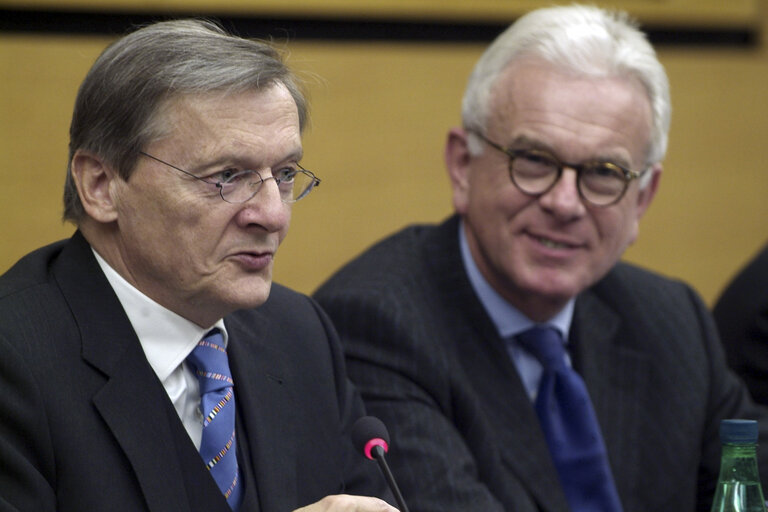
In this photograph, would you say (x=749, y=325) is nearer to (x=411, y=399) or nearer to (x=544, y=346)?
(x=544, y=346)

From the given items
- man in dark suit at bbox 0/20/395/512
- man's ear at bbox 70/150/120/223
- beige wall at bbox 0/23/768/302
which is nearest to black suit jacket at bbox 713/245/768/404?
beige wall at bbox 0/23/768/302

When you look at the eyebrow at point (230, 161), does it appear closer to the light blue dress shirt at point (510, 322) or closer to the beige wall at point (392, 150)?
the beige wall at point (392, 150)

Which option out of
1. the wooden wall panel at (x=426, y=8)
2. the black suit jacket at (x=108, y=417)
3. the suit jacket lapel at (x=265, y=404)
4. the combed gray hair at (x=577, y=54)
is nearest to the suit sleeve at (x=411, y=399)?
the black suit jacket at (x=108, y=417)

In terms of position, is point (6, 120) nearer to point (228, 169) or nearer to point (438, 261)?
point (438, 261)

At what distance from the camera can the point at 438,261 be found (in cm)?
218

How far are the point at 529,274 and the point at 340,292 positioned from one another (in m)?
0.35

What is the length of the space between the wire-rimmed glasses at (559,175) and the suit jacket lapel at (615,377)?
29cm

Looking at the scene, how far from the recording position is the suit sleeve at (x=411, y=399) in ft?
6.04

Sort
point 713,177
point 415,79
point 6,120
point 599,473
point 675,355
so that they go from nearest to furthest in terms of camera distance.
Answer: point 599,473 → point 675,355 → point 6,120 → point 415,79 → point 713,177

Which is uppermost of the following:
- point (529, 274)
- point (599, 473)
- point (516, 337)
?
point (529, 274)

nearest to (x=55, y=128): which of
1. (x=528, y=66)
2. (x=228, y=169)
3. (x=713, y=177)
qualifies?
(x=528, y=66)

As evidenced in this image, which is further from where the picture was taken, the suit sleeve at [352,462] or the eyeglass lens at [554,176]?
the eyeglass lens at [554,176]

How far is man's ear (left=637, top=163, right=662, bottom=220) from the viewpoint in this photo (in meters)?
2.24

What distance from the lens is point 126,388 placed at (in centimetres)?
144
